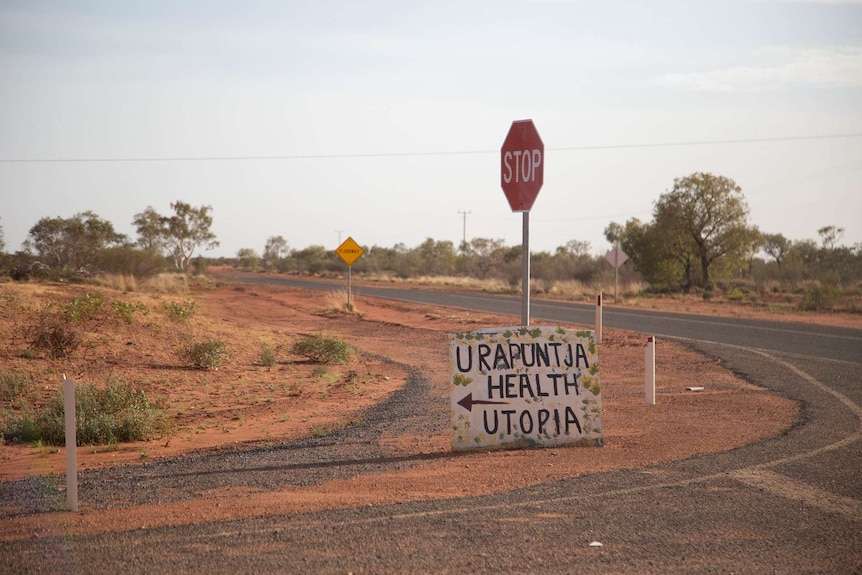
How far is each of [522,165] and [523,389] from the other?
103 inches

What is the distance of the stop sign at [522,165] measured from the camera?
9.48 m

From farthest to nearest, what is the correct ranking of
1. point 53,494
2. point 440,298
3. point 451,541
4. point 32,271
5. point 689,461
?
1. point 440,298
2. point 32,271
3. point 689,461
4. point 53,494
5. point 451,541

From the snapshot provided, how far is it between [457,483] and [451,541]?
172cm

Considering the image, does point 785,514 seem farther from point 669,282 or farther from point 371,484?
point 669,282

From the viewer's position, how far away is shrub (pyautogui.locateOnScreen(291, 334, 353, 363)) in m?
18.3

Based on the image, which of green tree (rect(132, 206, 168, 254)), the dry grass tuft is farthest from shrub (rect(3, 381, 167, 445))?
green tree (rect(132, 206, 168, 254))

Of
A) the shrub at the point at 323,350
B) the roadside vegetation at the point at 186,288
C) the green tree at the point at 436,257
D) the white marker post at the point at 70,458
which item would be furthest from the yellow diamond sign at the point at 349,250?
the green tree at the point at 436,257

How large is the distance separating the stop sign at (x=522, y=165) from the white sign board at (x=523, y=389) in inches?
64.7

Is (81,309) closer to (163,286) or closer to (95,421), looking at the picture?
(95,421)

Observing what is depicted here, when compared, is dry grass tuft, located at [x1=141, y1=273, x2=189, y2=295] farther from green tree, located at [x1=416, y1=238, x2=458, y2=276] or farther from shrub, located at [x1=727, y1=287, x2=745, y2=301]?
green tree, located at [x1=416, y1=238, x2=458, y2=276]

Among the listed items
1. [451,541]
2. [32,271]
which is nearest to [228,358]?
[451,541]

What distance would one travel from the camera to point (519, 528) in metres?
5.91

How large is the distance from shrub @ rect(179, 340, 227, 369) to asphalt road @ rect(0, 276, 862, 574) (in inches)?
416

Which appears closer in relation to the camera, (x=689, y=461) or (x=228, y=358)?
(x=689, y=461)
